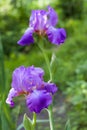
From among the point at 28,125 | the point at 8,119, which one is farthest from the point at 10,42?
the point at 28,125

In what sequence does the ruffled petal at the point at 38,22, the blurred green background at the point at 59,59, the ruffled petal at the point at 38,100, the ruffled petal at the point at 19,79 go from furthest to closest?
the blurred green background at the point at 59,59 < the ruffled petal at the point at 38,22 < the ruffled petal at the point at 19,79 < the ruffled petal at the point at 38,100

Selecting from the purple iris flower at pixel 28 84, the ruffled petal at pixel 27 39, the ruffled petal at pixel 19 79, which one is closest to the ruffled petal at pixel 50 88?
the purple iris flower at pixel 28 84

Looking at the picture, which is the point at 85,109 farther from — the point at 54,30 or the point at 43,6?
the point at 43,6

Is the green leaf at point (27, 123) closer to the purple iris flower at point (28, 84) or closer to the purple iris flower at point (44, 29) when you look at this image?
the purple iris flower at point (28, 84)

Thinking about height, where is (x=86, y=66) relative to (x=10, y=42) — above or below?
above

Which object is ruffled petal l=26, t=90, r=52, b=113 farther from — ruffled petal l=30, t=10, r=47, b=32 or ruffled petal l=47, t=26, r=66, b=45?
ruffled petal l=30, t=10, r=47, b=32

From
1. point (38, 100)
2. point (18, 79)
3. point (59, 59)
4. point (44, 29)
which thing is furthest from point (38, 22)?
point (59, 59)

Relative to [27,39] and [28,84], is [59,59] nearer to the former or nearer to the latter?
[27,39]
